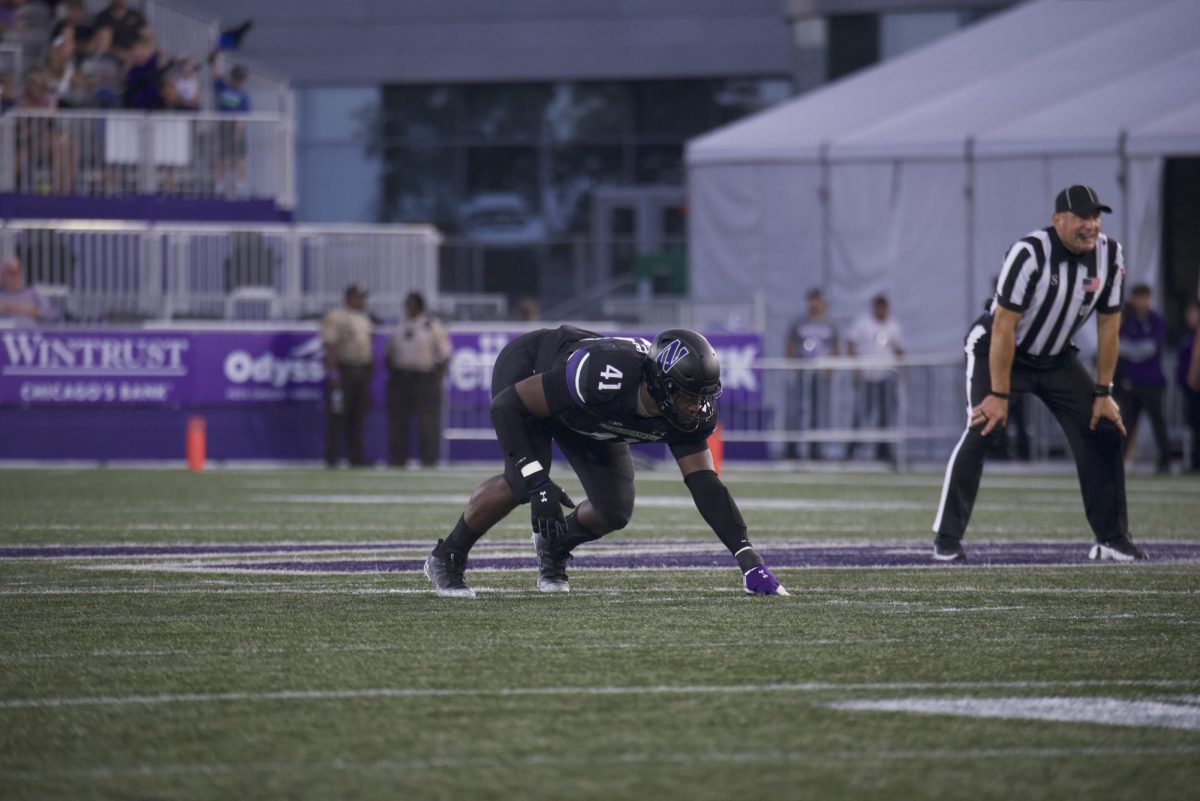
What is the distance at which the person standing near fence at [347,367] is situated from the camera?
2191 centimetres

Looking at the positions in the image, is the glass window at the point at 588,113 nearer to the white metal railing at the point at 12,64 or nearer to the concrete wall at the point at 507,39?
the concrete wall at the point at 507,39

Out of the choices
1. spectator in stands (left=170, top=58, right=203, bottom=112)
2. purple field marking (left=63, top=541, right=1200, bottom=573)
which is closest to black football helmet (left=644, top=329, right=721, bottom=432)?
purple field marking (left=63, top=541, right=1200, bottom=573)

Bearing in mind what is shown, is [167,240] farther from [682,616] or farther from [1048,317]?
[682,616]

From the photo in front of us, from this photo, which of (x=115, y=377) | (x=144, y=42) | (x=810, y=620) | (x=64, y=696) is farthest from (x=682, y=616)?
(x=144, y=42)

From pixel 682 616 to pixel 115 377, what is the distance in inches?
630

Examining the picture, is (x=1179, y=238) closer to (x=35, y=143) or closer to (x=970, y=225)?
(x=970, y=225)

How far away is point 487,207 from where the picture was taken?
38812mm

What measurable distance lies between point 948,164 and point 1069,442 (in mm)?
13520

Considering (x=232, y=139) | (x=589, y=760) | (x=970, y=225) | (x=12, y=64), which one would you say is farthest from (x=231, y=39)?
(x=589, y=760)

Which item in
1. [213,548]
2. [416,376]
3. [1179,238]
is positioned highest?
[1179,238]

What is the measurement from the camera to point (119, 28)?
2734 cm

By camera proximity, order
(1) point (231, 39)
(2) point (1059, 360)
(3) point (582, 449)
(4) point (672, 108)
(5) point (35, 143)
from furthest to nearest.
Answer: (4) point (672, 108) < (1) point (231, 39) < (5) point (35, 143) < (2) point (1059, 360) < (3) point (582, 449)

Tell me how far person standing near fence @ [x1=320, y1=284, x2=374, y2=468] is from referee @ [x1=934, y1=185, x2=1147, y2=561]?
12.2 meters

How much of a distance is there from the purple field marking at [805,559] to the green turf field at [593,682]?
0.17m
